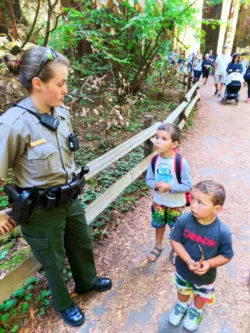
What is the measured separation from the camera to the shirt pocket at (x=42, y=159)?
1623 mm

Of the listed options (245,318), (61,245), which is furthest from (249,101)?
(61,245)

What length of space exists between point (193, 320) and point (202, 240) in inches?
36.0

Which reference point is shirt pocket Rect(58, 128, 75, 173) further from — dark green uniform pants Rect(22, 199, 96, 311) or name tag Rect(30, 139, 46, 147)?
dark green uniform pants Rect(22, 199, 96, 311)

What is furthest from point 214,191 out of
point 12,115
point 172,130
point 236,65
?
point 236,65

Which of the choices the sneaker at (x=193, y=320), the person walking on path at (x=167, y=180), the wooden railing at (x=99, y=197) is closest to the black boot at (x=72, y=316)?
the wooden railing at (x=99, y=197)

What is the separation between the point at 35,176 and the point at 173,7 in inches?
285

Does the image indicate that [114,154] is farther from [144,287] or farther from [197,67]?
[197,67]

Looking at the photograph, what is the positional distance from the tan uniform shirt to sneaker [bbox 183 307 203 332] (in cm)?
165

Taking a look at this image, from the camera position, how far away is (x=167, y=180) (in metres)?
2.55

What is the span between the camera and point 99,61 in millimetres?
8281

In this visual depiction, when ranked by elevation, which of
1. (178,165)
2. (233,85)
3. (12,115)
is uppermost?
(12,115)

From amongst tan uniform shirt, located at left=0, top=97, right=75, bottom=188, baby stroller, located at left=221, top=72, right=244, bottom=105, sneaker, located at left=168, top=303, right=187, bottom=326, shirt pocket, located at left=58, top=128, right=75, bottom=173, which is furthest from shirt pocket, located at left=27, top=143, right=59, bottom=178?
baby stroller, located at left=221, top=72, right=244, bottom=105

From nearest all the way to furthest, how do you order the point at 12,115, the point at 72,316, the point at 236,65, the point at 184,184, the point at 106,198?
the point at 12,115 → the point at 72,316 → the point at 184,184 → the point at 106,198 → the point at 236,65

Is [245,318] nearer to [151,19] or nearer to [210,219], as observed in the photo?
[210,219]
